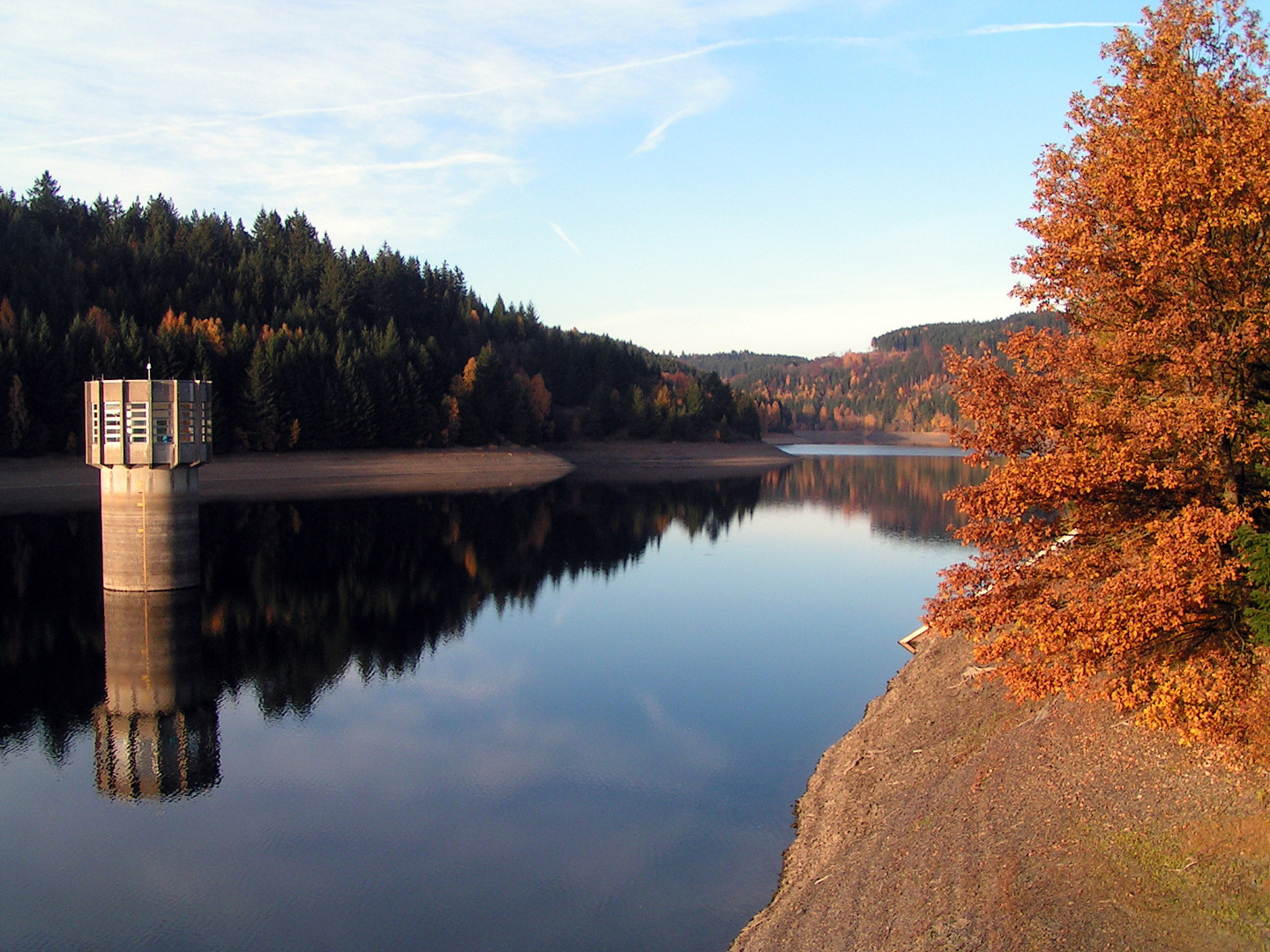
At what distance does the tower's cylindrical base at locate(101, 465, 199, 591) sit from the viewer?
100 ft

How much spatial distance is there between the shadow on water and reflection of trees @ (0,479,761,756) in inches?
3.2

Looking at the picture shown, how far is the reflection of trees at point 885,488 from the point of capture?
57.2 metres

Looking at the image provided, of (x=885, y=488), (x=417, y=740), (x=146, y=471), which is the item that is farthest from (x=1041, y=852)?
(x=885, y=488)

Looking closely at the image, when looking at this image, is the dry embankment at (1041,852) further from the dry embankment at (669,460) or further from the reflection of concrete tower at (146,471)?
the dry embankment at (669,460)

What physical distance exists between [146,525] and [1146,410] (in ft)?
94.3

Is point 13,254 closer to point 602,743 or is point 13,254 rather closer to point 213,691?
point 213,691

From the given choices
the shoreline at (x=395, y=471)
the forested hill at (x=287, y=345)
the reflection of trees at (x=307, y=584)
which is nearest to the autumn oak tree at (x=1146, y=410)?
the reflection of trees at (x=307, y=584)

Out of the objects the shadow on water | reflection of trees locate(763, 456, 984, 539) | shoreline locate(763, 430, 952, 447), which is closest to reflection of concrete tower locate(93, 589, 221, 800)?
the shadow on water

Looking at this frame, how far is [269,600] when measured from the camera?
31953 millimetres

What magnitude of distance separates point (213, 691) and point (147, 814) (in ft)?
22.5

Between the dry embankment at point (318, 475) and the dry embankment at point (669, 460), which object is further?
the dry embankment at point (669, 460)

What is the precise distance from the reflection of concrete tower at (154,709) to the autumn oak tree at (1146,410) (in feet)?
42.8

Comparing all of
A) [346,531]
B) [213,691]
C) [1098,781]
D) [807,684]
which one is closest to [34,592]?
[213,691]

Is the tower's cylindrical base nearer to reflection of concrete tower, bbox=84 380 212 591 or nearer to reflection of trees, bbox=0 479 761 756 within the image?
reflection of concrete tower, bbox=84 380 212 591
